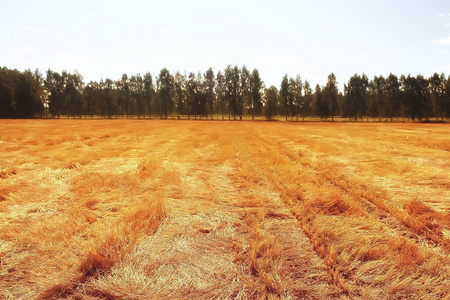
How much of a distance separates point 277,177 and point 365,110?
8874 cm

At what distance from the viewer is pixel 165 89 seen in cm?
8462

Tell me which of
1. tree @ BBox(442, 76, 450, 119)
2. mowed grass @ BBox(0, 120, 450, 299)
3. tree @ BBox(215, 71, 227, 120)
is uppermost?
tree @ BBox(215, 71, 227, 120)

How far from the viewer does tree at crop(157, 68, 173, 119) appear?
8425 cm

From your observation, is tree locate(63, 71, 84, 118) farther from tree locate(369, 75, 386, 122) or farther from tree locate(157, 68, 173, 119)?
tree locate(369, 75, 386, 122)

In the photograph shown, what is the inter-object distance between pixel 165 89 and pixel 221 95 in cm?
2200

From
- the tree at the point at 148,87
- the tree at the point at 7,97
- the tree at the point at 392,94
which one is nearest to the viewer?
the tree at the point at 7,97

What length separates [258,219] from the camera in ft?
11.4

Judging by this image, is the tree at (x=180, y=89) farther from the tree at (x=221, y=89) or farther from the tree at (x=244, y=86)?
the tree at (x=244, y=86)

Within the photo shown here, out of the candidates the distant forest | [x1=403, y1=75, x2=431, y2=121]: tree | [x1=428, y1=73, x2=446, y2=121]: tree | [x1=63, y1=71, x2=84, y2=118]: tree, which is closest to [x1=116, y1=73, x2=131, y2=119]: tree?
the distant forest

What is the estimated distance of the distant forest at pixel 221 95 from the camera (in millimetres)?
70562

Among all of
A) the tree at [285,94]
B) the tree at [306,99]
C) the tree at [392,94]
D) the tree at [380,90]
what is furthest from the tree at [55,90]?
the tree at [392,94]

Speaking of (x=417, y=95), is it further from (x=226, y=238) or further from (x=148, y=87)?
(x=148, y=87)

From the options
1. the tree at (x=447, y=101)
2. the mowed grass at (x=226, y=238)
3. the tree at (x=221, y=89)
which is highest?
the tree at (x=221, y=89)

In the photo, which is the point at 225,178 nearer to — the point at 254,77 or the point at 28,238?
the point at 28,238
